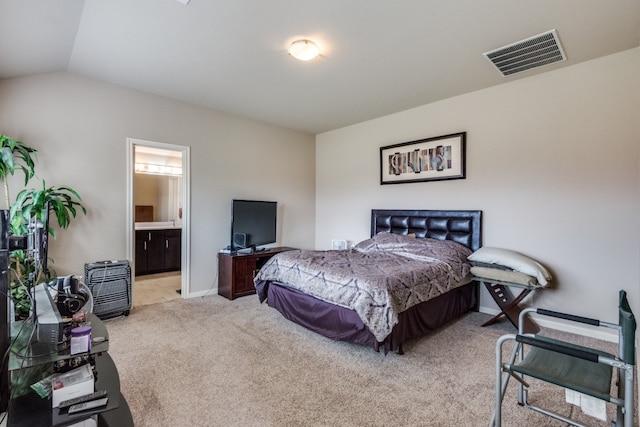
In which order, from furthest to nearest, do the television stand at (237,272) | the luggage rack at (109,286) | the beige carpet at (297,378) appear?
the television stand at (237,272) < the luggage rack at (109,286) < the beige carpet at (297,378)

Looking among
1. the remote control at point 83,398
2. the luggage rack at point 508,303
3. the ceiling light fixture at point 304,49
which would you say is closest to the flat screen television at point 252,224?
the ceiling light fixture at point 304,49

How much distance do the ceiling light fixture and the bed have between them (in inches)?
78.0

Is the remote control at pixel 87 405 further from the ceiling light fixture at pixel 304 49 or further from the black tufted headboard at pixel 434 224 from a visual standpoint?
the black tufted headboard at pixel 434 224

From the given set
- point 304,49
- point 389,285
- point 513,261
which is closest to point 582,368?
point 389,285

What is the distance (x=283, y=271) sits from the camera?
326 cm

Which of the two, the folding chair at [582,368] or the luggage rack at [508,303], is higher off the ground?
the folding chair at [582,368]

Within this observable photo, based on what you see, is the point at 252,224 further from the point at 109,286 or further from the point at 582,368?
the point at 582,368

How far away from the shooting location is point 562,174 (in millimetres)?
3154

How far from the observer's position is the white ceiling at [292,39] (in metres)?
2.21

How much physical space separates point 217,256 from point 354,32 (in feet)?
11.4

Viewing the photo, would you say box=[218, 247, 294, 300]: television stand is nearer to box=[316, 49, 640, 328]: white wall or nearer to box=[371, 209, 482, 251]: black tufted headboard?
box=[371, 209, 482, 251]: black tufted headboard

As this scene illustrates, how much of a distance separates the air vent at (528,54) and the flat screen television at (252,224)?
346 centimetres

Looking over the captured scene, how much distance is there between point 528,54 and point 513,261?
200 centimetres

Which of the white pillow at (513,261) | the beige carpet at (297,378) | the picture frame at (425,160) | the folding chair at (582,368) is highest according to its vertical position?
the picture frame at (425,160)
